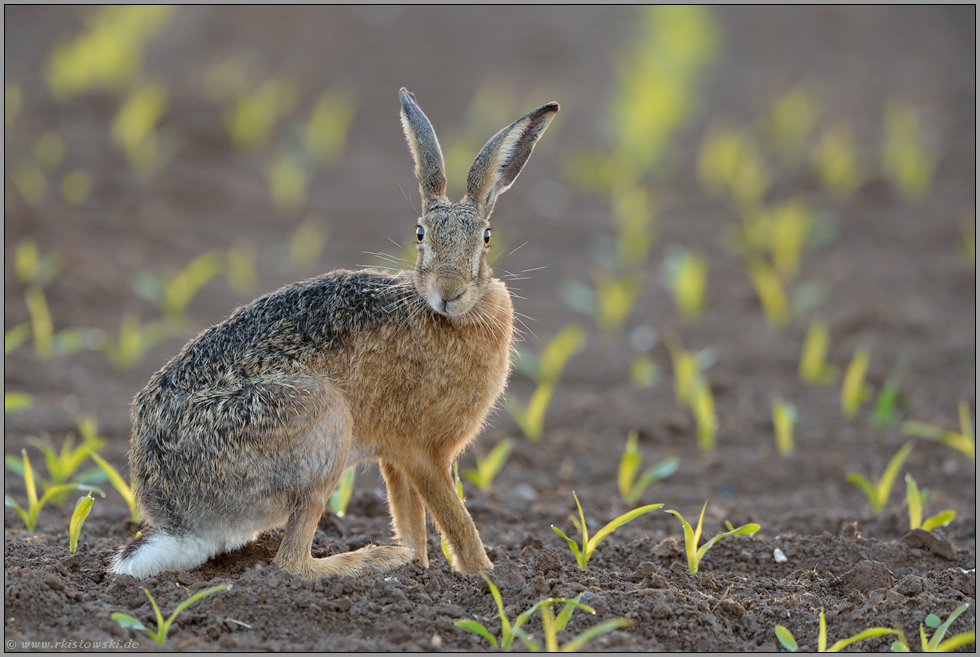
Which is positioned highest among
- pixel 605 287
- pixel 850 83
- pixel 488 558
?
pixel 850 83

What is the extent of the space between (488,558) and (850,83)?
1335 cm

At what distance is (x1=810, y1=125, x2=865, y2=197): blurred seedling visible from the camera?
11219 millimetres

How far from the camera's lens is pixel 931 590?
4184 mm

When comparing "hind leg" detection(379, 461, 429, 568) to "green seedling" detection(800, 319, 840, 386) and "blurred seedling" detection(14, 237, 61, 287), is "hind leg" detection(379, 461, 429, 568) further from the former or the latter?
"blurred seedling" detection(14, 237, 61, 287)

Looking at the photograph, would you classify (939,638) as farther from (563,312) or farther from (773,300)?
(563,312)

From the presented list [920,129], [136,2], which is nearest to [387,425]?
[920,129]

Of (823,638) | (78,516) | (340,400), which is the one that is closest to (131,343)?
(78,516)

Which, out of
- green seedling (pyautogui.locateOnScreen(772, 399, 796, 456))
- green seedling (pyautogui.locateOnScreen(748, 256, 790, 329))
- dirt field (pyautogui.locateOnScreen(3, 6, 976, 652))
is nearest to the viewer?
dirt field (pyautogui.locateOnScreen(3, 6, 976, 652))

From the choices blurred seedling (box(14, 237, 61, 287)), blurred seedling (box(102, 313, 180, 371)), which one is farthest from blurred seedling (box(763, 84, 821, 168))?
blurred seedling (box(14, 237, 61, 287))

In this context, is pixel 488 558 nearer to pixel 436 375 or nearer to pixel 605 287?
pixel 436 375

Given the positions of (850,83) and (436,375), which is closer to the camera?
(436,375)

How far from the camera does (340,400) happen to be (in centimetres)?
424

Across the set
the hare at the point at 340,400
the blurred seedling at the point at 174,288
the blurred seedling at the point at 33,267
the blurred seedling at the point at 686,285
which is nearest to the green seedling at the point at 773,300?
the blurred seedling at the point at 686,285

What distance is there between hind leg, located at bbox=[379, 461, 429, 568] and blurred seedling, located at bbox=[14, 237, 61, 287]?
15.5 ft
